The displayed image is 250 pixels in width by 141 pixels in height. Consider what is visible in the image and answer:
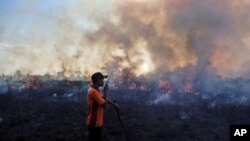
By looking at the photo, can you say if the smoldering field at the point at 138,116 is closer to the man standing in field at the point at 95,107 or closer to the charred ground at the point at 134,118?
the charred ground at the point at 134,118

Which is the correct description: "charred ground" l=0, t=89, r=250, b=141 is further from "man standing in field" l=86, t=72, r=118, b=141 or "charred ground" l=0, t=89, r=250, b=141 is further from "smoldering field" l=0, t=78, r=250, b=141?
"man standing in field" l=86, t=72, r=118, b=141

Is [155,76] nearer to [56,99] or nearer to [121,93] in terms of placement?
[121,93]

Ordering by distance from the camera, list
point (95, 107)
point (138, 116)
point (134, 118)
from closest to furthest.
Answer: point (95, 107) → point (134, 118) → point (138, 116)

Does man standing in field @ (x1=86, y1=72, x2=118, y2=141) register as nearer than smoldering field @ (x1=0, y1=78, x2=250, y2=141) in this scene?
Yes

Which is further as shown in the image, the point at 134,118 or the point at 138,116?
the point at 138,116

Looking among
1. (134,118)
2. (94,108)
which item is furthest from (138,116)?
(94,108)

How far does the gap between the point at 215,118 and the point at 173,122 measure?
2090 mm

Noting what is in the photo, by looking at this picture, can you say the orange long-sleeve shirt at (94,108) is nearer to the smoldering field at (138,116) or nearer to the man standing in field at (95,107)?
the man standing in field at (95,107)

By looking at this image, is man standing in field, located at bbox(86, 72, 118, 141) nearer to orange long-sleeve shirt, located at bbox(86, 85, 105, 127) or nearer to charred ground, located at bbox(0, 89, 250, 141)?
orange long-sleeve shirt, located at bbox(86, 85, 105, 127)

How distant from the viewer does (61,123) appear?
→ 17594mm

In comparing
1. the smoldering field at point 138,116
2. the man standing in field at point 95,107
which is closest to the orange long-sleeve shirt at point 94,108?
the man standing in field at point 95,107

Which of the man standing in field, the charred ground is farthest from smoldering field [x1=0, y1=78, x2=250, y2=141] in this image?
the man standing in field

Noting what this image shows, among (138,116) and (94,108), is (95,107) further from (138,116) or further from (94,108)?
(138,116)

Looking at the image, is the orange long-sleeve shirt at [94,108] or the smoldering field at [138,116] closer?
the orange long-sleeve shirt at [94,108]
